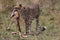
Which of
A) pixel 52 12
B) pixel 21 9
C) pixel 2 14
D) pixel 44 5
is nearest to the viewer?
pixel 21 9

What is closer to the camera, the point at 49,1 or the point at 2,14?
the point at 2,14

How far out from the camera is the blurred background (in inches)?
330

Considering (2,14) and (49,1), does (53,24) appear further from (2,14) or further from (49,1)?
(49,1)

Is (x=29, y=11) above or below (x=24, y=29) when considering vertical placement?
above

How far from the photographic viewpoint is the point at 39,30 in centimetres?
895

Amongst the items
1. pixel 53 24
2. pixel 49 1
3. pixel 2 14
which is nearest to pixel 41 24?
pixel 53 24

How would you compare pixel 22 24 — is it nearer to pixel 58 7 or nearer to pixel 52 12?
pixel 52 12

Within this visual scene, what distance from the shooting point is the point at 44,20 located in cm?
1045

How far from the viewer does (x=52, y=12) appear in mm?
12031

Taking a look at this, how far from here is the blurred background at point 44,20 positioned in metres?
8.38

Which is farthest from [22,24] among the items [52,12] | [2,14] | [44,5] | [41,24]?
[44,5]

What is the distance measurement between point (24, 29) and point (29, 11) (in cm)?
65

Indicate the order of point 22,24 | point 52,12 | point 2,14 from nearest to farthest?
point 22,24, point 2,14, point 52,12

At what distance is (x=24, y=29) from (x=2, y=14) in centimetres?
242
